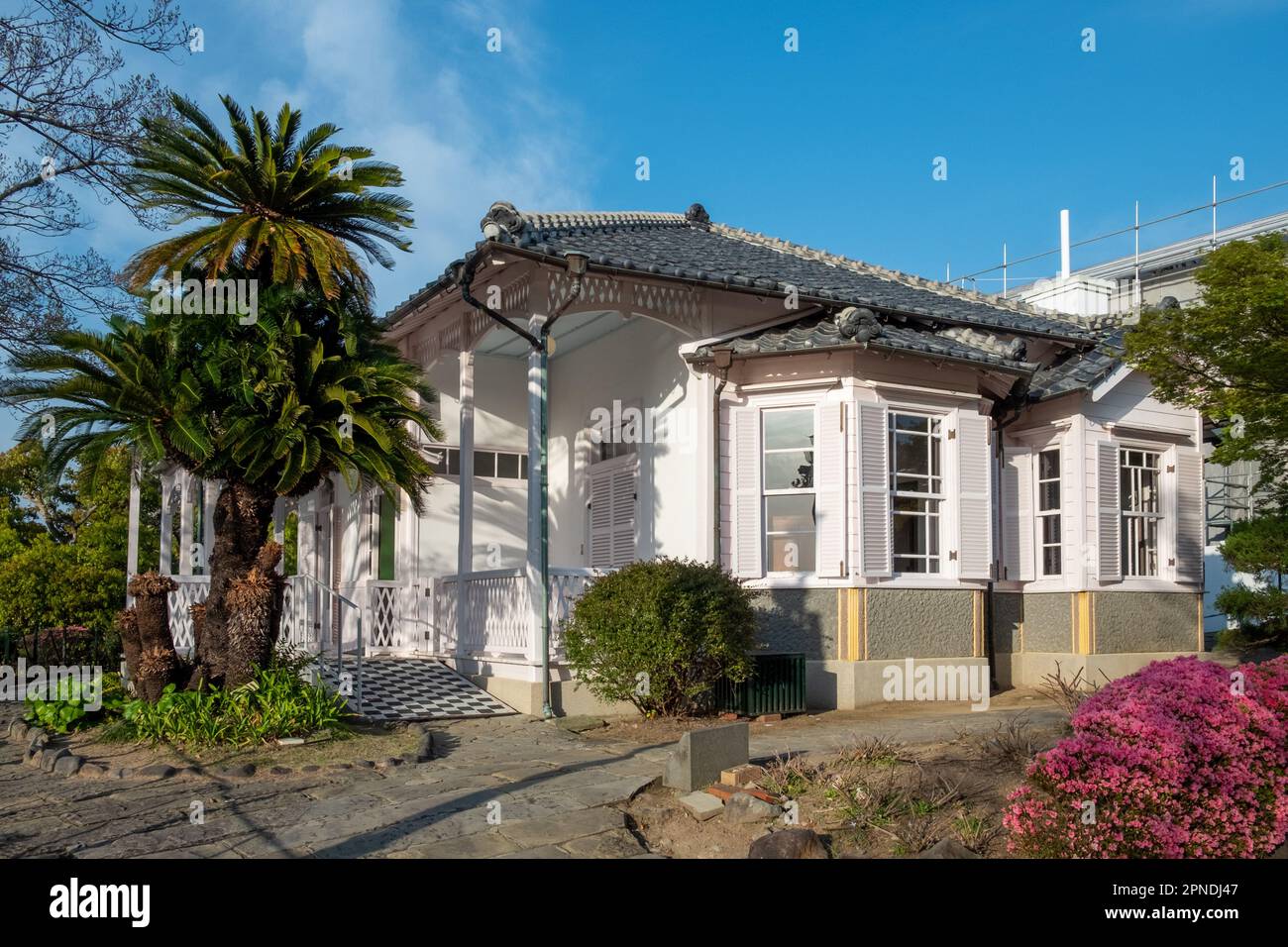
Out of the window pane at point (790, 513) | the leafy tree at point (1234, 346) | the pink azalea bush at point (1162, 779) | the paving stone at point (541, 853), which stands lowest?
the paving stone at point (541, 853)

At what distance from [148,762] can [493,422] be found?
26.2 ft

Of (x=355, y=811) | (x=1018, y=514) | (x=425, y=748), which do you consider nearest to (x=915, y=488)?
(x=1018, y=514)

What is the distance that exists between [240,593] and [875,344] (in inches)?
267

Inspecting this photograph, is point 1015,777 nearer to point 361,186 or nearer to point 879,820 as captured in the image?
point 879,820

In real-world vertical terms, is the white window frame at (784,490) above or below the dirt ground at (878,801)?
above

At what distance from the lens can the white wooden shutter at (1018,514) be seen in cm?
1356

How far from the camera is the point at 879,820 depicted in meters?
5.91

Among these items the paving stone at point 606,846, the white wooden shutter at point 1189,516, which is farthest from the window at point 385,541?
the white wooden shutter at point 1189,516

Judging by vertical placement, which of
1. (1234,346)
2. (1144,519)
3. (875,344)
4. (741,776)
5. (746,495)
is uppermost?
A: (875,344)

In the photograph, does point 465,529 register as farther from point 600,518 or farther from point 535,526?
point 600,518

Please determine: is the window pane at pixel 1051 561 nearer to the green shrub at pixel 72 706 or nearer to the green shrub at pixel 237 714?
the green shrub at pixel 237 714

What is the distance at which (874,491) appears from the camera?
38.3 ft

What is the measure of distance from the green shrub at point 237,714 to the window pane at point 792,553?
16.9ft
